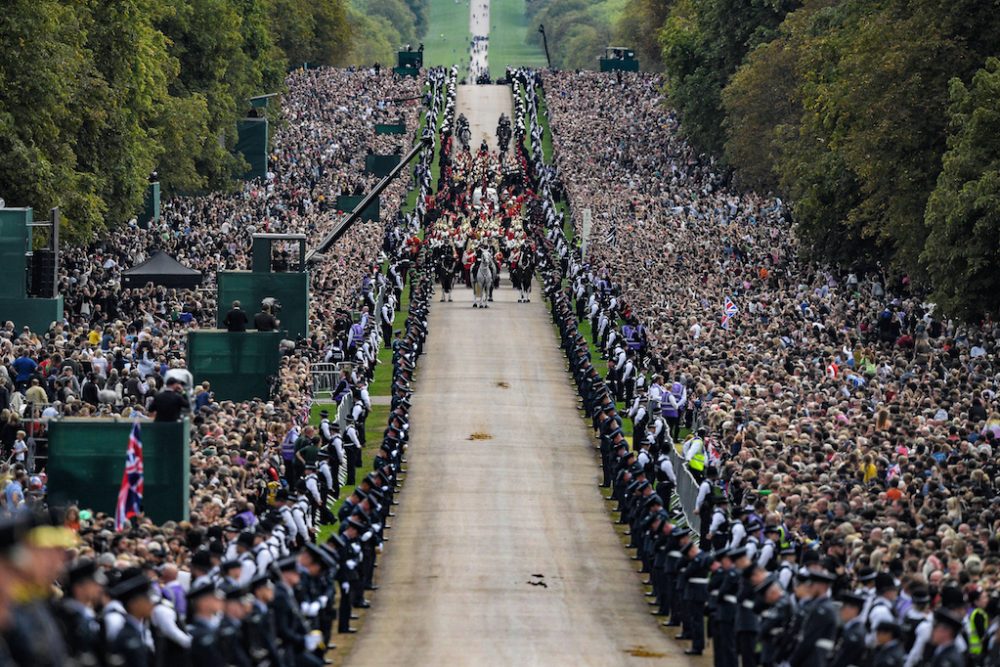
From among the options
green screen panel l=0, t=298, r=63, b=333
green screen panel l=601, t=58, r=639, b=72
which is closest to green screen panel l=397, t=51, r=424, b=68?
green screen panel l=601, t=58, r=639, b=72

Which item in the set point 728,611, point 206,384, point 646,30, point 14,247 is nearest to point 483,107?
point 646,30

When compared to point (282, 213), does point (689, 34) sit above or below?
→ above

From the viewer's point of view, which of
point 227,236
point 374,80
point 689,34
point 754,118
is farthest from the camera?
point 374,80

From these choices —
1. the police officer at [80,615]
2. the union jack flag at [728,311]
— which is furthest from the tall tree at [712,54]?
the police officer at [80,615]

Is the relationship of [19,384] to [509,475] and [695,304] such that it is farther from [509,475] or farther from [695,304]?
[695,304]

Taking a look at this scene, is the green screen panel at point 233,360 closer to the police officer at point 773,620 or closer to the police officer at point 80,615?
the police officer at point 773,620

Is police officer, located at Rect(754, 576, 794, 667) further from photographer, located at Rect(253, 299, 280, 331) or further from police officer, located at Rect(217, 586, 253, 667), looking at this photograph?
photographer, located at Rect(253, 299, 280, 331)

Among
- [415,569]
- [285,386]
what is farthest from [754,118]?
[415,569]
